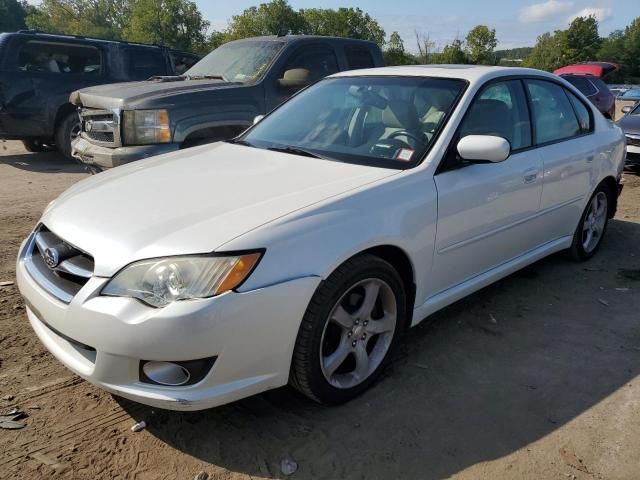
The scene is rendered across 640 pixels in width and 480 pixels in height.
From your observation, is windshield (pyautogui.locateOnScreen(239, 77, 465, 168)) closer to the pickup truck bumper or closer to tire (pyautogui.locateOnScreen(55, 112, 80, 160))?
the pickup truck bumper

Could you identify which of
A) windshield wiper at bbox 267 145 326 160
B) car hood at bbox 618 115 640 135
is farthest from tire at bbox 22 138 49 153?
car hood at bbox 618 115 640 135

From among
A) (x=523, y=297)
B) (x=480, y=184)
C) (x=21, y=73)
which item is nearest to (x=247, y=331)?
(x=480, y=184)

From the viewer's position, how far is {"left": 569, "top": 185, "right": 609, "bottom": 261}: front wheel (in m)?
4.71

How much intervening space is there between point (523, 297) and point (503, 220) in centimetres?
90

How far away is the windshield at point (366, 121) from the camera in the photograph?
10.5 ft

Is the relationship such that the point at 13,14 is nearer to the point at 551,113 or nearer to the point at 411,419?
the point at 551,113

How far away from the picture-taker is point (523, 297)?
415 cm

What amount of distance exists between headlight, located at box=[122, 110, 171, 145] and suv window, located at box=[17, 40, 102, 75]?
Result: 4.25 metres

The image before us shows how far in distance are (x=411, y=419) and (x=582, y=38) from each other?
72007mm

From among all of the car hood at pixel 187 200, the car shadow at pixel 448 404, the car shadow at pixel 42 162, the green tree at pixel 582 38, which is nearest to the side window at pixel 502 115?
the car hood at pixel 187 200

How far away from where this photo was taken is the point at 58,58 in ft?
30.1

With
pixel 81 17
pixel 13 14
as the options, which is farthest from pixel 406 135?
pixel 13 14

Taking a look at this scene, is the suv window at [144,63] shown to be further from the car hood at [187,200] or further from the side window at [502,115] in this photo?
the side window at [502,115]

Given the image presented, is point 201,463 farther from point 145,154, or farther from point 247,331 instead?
→ point 145,154
